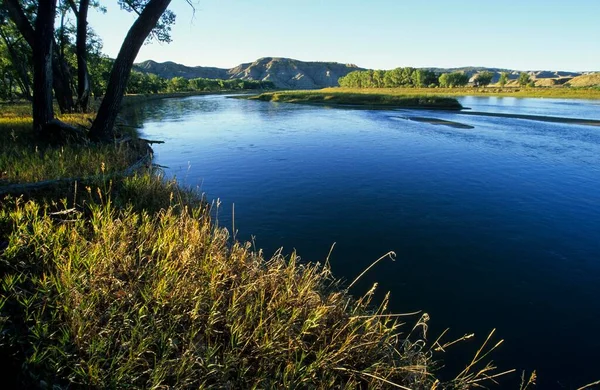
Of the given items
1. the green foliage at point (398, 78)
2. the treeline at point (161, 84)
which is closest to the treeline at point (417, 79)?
the green foliage at point (398, 78)

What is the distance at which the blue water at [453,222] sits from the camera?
275 inches

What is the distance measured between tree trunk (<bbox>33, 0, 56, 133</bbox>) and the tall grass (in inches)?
437

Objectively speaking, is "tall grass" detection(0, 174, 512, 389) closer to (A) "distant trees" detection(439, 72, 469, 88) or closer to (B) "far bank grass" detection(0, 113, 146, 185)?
(B) "far bank grass" detection(0, 113, 146, 185)

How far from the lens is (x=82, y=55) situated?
2059 centimetres

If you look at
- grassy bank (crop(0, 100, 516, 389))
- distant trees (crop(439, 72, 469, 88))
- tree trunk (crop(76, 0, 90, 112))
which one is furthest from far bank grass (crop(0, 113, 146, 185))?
distant trees (crop(439, 72, 469, 88))

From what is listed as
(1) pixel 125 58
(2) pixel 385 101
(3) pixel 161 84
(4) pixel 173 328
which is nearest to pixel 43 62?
(1) pixel 125 58

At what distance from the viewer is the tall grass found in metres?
3.78

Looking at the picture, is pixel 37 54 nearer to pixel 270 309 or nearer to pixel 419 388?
pixel 270 309

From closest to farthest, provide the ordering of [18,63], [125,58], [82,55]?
1. [125,58]
2. [82,55]
3. [18,63]

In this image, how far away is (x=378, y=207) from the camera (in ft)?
44.5

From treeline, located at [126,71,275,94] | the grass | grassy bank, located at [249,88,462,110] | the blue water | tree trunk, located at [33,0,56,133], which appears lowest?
the blue water

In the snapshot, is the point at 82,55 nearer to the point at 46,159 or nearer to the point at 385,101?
the point at 46,159

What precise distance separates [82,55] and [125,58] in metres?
10.7

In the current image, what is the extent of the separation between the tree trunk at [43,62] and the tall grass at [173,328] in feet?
36.4
